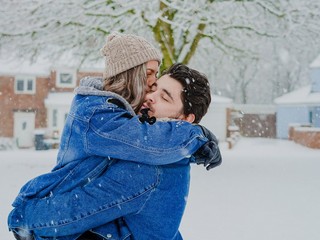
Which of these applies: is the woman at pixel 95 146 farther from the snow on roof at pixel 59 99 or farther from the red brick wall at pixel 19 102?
the red brick wall at pixel 19 102

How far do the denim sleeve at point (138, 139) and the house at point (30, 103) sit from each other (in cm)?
3131

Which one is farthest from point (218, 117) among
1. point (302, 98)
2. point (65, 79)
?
point (65, 79)

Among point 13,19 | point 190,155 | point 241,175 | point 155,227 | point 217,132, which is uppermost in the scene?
point 13,19

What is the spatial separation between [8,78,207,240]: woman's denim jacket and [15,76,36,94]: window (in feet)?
107

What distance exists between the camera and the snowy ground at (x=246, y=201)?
6.97m

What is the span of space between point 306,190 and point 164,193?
9.51m

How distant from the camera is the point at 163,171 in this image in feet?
5.83

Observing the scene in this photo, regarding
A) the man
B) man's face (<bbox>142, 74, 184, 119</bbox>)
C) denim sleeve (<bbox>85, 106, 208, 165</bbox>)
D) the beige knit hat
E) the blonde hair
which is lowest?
the man

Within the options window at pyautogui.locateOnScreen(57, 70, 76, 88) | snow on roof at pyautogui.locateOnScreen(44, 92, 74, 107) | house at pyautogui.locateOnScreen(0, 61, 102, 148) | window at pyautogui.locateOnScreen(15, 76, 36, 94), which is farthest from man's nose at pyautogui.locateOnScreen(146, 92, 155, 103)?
window at pyautogui.locateOnScreen(15, 76, 36, 94)

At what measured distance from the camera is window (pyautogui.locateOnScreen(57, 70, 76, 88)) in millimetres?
33125

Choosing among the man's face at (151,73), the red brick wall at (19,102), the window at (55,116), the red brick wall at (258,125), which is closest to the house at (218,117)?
the red brick wall at (258,125)

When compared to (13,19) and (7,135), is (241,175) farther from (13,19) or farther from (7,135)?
(7,135)

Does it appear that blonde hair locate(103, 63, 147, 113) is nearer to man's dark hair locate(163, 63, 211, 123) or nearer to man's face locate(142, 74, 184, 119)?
man's face locate(142, 74, 184, 119)

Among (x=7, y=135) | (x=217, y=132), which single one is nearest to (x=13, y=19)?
(x=7, y=135)
